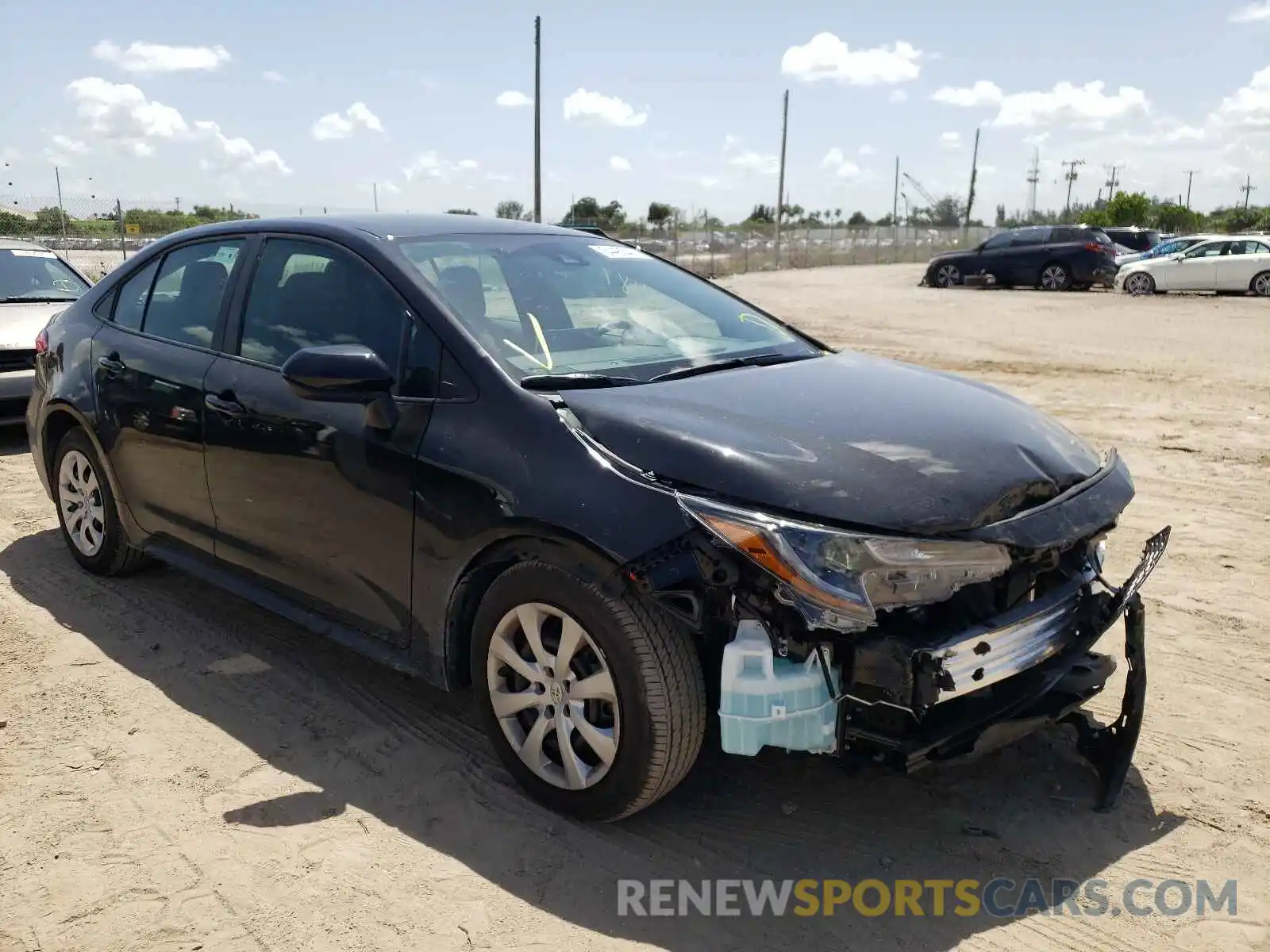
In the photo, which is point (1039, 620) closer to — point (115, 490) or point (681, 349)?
point (681, 349)

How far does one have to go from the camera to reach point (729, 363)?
3.69 m

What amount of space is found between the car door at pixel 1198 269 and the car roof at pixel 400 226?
22.3 m

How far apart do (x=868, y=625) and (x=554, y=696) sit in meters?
0.95

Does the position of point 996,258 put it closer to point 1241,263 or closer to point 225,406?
point 1241,263

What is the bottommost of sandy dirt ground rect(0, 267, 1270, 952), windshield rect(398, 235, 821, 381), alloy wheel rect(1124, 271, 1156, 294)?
sandy dirt ground rect(0, 267, 1270, 952)

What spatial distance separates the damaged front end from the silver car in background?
6.87 meters

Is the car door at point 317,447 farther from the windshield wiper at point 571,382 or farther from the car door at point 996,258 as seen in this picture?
the car door at point 996,258

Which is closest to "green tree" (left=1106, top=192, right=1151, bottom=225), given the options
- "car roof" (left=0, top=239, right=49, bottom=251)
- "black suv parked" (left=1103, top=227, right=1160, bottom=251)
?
"black suv parked" (left=1103, top=227, right=1160, bottom=251)

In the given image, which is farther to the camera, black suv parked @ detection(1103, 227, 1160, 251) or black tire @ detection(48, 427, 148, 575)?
black suv parked @ detection(1103, 227, 1160, 251)

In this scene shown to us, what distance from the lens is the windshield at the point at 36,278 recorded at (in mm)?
9219

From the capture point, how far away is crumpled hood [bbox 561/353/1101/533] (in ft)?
8.96

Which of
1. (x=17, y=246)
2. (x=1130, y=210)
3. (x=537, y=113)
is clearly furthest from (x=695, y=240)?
(x=1130, y=210)

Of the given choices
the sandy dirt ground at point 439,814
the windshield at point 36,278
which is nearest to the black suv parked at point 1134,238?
the windshield at point 36,278

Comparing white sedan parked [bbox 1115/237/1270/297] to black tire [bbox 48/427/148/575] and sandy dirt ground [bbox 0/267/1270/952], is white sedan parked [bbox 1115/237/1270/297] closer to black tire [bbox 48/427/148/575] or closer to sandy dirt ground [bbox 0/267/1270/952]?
sandy dirt ground [bbox 0/267/1270/952]
